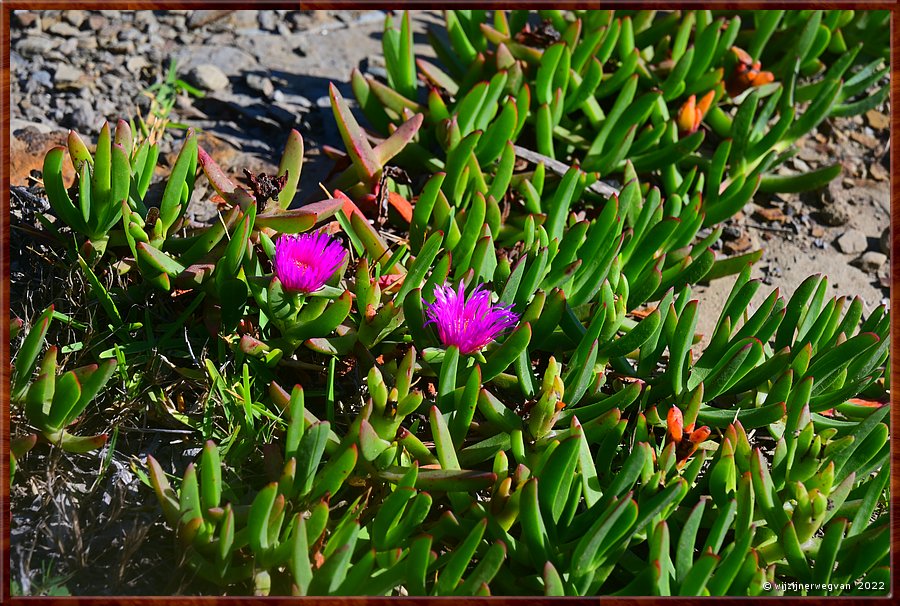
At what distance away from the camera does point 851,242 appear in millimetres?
2412

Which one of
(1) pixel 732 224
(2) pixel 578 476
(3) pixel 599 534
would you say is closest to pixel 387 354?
(2) pixel 578 476

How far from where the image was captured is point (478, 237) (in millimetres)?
1901

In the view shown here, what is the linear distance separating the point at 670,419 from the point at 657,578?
1.19 ft

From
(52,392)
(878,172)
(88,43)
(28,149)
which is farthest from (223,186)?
(878,172)

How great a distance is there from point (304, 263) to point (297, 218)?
0.50ft

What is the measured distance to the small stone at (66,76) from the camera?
2.44 m

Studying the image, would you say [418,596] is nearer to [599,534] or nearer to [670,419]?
[599,534]

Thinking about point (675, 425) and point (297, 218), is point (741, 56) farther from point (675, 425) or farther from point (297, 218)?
point (297, 218)

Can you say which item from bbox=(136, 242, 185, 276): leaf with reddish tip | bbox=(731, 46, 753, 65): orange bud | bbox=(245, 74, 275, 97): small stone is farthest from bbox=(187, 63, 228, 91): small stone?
bbox=(731, 46, 753, 65): orange bud

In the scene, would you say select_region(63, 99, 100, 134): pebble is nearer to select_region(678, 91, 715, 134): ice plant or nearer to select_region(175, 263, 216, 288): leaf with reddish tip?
select_region(175, 263, 216, 288): leaf with reddish tip

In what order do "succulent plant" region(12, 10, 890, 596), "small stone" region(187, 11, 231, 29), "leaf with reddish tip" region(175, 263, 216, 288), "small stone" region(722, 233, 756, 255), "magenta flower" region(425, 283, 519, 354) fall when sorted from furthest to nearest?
1. "small stone" region(187, 11, 231, 29)
2. "small stone" region(722, 233, 756, 255)
3. "leaf with reddish tip" region(175, 263, 216, 288)
4. "magenta flower" region(425, 283, 519, 354)
5. "succulent plant" region(12, 10, 890, 596)

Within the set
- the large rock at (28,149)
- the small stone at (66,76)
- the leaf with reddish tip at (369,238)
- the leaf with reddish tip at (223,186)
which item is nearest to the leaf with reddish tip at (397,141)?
the leaf with reddish tip at (369,238)

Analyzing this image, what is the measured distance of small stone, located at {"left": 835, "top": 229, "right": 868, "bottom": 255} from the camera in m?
2.40

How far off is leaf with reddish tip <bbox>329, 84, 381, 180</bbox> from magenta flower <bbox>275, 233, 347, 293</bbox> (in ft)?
1.44
